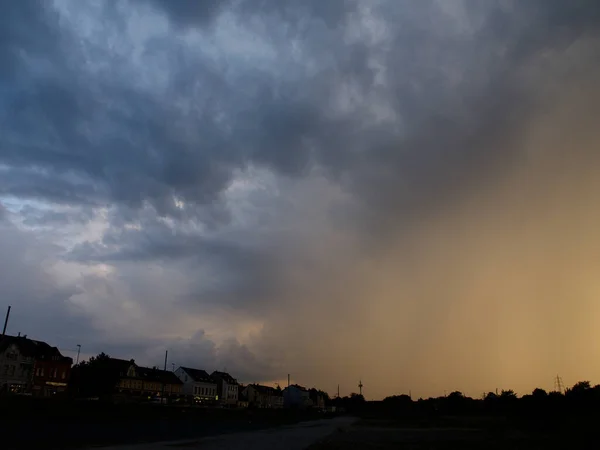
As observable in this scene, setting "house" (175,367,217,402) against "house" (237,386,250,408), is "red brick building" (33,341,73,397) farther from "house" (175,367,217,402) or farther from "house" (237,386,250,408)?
"house" (237,386,250,408)

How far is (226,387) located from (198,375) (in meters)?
13.3

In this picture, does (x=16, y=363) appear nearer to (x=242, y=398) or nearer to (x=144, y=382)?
(x=144, y=382)

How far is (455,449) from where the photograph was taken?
1681 inches

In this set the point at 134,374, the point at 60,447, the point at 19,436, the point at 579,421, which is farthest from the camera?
the point at 134,374

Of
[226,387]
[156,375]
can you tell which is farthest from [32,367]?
[226,387]

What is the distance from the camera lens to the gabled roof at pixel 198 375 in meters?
158

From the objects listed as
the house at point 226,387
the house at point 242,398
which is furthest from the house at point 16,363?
the house at point 242,398

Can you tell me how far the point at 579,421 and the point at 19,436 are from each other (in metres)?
63.0

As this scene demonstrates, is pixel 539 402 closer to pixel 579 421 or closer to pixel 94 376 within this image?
pixel 579 421

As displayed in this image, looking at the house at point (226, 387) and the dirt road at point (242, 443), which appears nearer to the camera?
the dirt road at point (242, 443)

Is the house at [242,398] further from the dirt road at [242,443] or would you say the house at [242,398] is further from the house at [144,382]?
the dirt road at [242,443]

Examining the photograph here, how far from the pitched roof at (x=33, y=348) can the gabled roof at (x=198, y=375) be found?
168ft

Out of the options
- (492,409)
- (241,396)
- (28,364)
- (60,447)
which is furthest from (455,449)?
Result: (241,396)

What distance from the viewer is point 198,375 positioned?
16338 cm
